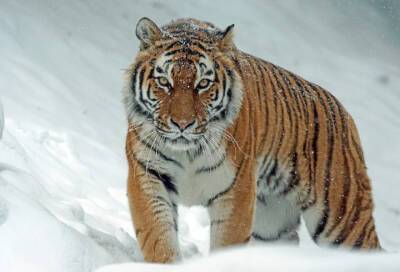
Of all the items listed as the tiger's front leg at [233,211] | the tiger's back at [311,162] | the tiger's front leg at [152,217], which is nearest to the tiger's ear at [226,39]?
the tiger's back at [311,162]

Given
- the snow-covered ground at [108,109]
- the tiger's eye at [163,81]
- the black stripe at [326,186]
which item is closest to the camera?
the snow-covered ground at [108,109]

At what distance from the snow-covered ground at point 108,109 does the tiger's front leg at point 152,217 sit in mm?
127

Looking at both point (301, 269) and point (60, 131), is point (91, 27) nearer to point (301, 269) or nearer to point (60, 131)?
point (60, 131)

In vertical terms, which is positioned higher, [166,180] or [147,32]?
[147,32]

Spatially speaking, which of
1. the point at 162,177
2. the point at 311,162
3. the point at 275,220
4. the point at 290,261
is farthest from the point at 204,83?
the point at 290,261

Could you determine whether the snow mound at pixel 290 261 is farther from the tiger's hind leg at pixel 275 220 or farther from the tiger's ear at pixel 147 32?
the tiger's hind leg at pixel 275 220

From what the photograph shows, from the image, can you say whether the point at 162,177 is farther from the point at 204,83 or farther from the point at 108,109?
the point at 108,109

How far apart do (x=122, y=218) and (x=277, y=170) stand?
1.44 meters

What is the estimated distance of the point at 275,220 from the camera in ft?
16.0

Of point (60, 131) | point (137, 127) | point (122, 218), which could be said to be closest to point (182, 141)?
point (137, 127)

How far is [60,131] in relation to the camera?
7.09m

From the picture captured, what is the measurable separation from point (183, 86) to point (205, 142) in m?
0.29

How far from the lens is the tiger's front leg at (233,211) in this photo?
13.6ft

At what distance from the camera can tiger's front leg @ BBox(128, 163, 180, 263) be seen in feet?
13.1
